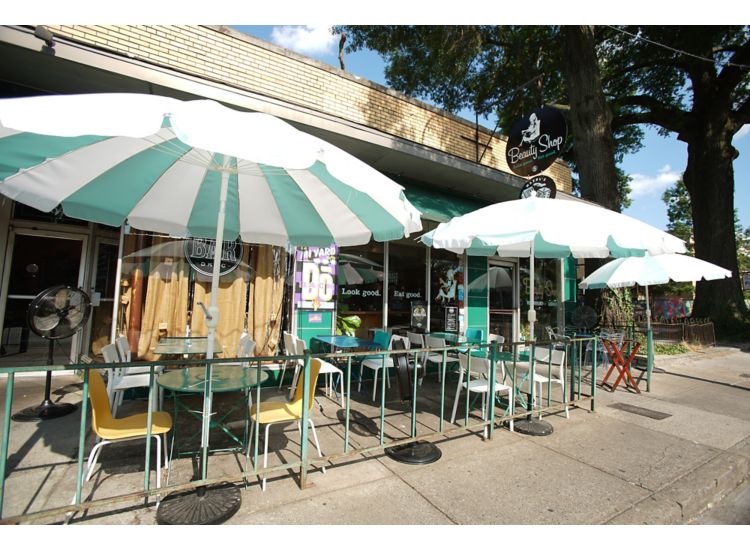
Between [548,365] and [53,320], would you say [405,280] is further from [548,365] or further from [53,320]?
[53,320]

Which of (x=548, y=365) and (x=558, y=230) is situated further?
(x=548, y=365)

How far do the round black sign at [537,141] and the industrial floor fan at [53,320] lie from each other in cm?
810

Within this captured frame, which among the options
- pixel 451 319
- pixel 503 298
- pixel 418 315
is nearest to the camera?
pixel 418 315

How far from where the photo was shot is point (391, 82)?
19453 mm

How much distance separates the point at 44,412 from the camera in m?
4.35

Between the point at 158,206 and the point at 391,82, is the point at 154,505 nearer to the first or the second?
the point at 158,206

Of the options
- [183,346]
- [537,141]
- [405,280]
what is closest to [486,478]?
[183,346]

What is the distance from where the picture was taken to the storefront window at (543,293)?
10.3 meters

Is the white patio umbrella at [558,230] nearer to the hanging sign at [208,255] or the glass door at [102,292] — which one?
Result: the hanging sign at [208,255]

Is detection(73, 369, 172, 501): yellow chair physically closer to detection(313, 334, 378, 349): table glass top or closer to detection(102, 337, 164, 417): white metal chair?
detection(102, 337, 164, 417): white metal chair

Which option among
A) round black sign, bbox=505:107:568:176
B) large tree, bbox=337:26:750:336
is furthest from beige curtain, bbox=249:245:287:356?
large tree, bbox=337:26:750:336

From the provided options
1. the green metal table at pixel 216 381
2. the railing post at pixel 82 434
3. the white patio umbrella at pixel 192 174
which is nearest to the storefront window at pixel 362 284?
the white patio umbrella at pixel 192 174

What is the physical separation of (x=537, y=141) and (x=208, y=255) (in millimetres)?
6720

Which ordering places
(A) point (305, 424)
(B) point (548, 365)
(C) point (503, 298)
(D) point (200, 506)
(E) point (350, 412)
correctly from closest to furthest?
(D) point (200, 506) < (A) point (305, 424) < (E) point (350, 412) < (B) point (548, 365) < (C) point (503, 298)
